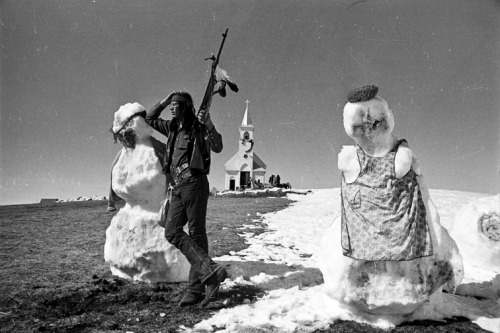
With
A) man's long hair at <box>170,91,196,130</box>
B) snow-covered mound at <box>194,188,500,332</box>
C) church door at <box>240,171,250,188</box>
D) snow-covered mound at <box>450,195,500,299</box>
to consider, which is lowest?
snow-covered mound at <box>194,188,500,332</box>

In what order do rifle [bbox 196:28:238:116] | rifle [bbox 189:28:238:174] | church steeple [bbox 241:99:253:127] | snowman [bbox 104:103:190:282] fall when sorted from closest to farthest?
rifle [bbox 189:28:238:174] → rifle [bbox 196:28:238:116] → snowman [bbox 104:103:190:282] → church steeple [bbox 241:99:253:127]

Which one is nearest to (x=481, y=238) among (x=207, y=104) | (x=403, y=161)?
(x=403, y=161)

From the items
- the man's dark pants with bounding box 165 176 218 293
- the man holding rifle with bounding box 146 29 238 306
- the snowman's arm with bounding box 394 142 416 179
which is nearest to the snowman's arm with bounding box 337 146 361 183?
the snowman's arm with bounding box 394 142 416 179

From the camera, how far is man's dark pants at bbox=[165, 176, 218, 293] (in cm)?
369

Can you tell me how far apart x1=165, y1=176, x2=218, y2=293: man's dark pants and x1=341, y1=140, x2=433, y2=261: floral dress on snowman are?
5.06 feet

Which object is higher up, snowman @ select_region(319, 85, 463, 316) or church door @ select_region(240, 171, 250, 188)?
church door @ select_region(240, 171, 250, 188)

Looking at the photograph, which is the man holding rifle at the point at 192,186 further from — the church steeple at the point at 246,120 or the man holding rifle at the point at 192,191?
the church steeple at the point at 246,120

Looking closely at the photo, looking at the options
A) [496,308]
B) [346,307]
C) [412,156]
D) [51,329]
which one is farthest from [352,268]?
[51,329]

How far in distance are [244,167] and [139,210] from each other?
3735 centimetres

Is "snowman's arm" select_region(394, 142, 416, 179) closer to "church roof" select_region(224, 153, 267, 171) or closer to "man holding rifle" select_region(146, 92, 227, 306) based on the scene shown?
"man holding rifle" select_region(146, 92, 227, 306)

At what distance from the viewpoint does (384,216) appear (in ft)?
10.5

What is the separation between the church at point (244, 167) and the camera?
41625 millimetres

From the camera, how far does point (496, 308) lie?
3.53 m

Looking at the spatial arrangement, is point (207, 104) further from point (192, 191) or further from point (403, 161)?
point (403, 161)
